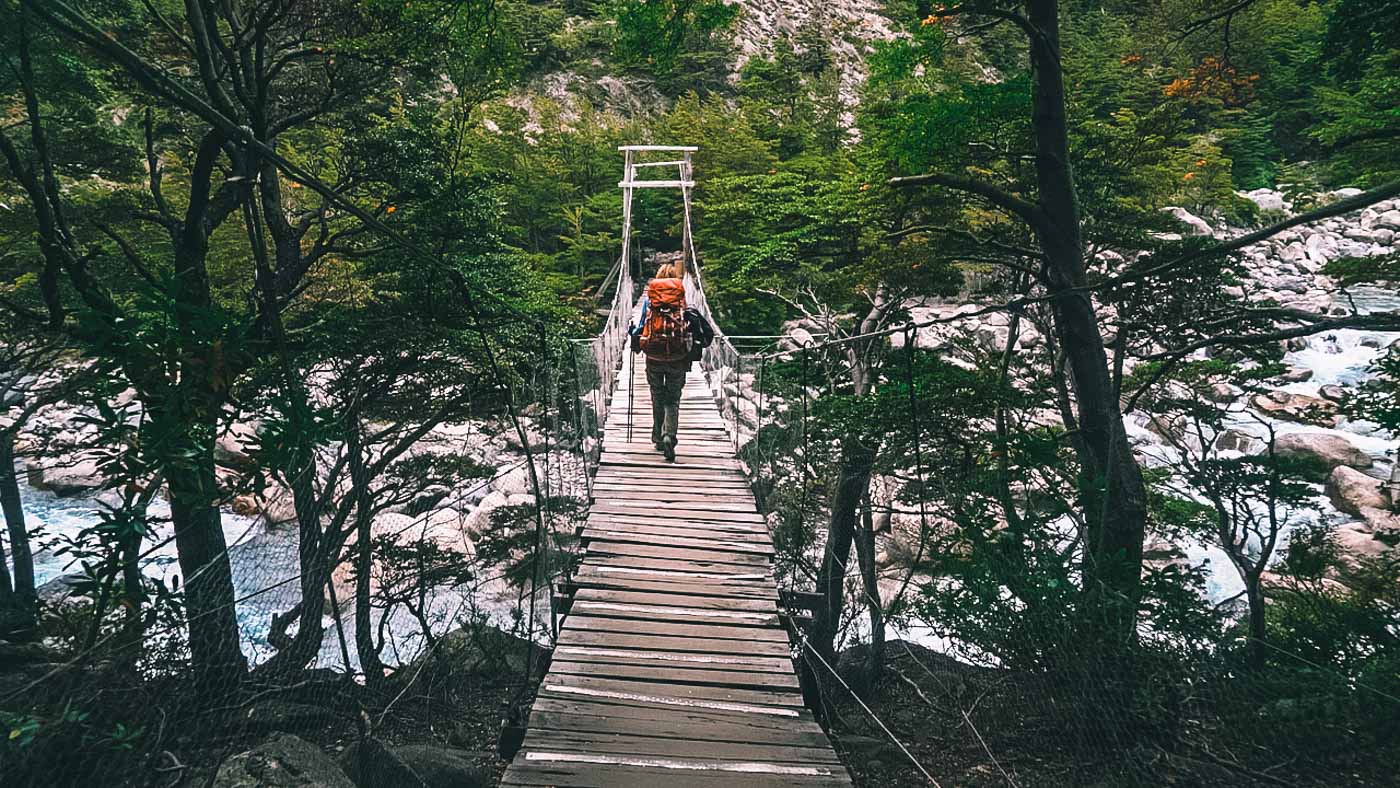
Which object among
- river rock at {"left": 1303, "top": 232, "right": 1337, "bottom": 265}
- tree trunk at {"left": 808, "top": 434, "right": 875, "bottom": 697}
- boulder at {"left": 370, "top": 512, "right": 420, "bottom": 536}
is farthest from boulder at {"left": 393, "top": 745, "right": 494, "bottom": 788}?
river rock at {"left": 1303, "top": 232, "right": 1337, "bottom": 265}

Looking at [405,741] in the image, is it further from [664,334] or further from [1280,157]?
[1280,157]

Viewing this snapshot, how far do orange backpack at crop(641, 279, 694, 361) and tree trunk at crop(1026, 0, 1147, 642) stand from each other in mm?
1637

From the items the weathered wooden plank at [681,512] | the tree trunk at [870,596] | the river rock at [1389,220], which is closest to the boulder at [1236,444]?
the tree trunk at [870,596]

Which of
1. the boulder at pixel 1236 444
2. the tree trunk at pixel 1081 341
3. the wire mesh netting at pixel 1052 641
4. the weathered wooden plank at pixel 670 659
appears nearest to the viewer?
the wire mesh netting at pixel 1052 641

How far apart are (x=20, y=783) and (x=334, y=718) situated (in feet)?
7.88

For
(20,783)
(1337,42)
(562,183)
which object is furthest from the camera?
(562,183)

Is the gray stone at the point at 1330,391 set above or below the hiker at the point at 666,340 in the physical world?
below

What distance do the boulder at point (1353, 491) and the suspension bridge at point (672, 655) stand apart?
5754 millimetres

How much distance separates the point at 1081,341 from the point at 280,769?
2940 millimetres

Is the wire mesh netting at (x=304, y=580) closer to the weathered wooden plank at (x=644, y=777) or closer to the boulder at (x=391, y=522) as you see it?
the boulder at (x=391, y=522)

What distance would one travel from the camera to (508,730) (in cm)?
219

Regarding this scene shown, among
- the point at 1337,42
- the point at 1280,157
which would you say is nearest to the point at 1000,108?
the point at 1337,42

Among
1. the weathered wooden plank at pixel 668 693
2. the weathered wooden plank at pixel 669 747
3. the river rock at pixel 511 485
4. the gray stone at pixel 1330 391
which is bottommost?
the river rock at pixel 511 485

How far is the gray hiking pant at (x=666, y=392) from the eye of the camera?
343 cm
